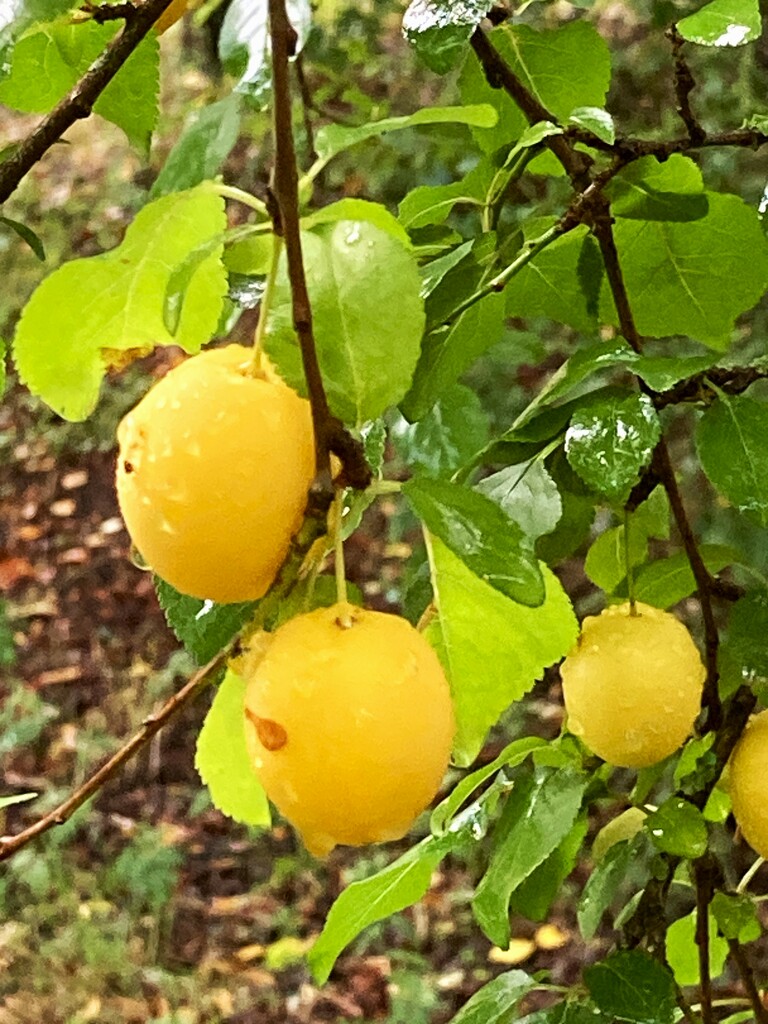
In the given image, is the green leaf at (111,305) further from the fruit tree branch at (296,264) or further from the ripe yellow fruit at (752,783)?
the ripe yellow fruit at (752,783)

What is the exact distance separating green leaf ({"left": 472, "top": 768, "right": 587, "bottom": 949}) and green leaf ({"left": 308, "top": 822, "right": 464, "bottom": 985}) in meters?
0.04

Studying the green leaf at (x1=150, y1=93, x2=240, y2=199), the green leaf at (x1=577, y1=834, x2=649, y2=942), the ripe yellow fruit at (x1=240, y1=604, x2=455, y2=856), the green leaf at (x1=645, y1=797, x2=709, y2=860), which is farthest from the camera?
the green leaf at (x1=577, y1=834, x2=649, y2=942)

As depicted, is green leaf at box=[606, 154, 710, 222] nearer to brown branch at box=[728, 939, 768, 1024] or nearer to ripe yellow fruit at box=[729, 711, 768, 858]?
ripe yellow fruit at box=[729, 711, 768, 858]

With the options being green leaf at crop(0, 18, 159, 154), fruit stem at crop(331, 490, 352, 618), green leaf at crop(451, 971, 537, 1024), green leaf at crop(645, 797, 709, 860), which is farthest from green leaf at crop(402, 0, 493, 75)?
green leaf at crop(451, 971, 537, 1024)

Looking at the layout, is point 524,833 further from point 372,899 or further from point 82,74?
point 82,74

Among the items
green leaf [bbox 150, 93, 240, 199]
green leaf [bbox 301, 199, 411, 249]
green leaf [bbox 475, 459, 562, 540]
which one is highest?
green leaf [bbox 150, 93, 240, 199]

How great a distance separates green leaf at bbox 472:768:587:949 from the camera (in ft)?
1.64

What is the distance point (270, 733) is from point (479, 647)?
0.41ft

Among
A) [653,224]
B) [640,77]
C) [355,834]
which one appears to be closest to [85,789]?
[355,834]

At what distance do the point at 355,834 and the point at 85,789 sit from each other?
96 millimetres

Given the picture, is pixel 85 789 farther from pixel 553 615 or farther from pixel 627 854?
pixel 627 854

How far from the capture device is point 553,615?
442 mm

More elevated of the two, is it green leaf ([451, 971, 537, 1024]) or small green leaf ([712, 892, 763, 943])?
small green leaf ([712, 892, 763, 943])

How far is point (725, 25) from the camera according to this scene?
0.50 meters
